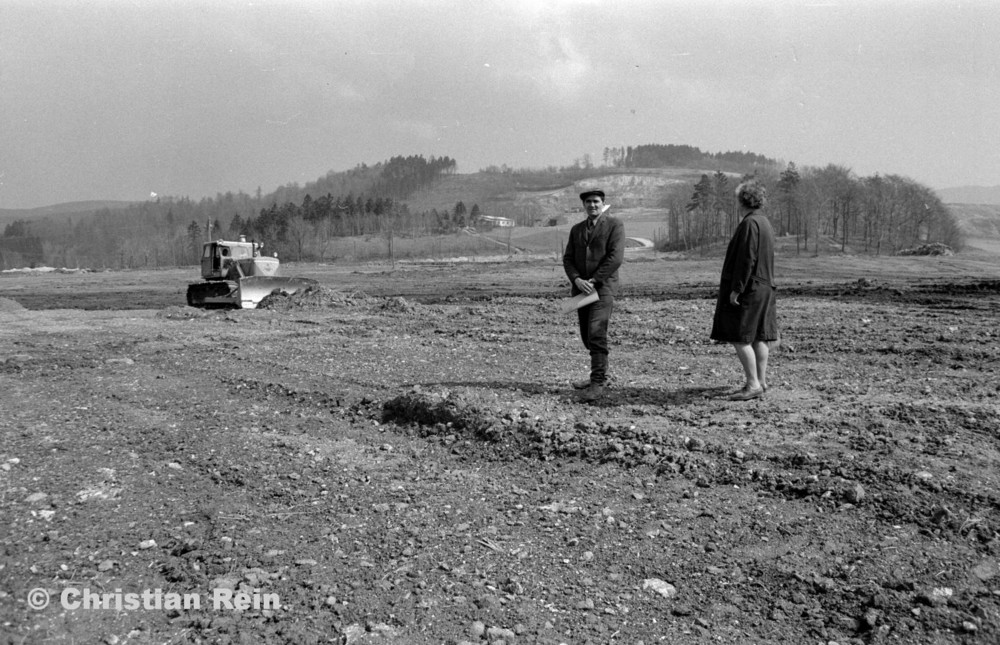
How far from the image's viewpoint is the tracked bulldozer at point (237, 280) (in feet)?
67.7

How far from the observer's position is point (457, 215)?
447 feet

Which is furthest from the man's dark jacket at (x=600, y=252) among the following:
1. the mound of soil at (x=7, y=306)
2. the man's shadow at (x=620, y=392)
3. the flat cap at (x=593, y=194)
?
the mound of soil at (x=7, y=306)

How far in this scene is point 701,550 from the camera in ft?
13.4

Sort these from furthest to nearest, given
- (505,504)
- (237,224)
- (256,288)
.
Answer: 1. (237,224)
2. (256,288)
3. (505,504)

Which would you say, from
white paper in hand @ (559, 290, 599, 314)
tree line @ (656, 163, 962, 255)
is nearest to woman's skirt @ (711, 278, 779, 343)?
white paper in hand @ (559, 290, 599, 314)

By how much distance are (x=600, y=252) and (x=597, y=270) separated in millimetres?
189

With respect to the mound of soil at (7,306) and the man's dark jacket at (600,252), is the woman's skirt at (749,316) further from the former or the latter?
the mound of soil at (7,306)

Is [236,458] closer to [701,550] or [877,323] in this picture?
[701,550]

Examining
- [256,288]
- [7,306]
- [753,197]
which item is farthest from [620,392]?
[7,306]

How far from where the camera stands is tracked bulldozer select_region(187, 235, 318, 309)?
67.7ft

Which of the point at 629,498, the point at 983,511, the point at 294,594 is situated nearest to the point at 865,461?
the point at 983,511

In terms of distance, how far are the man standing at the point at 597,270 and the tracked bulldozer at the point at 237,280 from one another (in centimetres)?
1400

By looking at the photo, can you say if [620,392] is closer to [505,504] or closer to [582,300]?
[582,300]

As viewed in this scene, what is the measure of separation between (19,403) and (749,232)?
7873 mm
